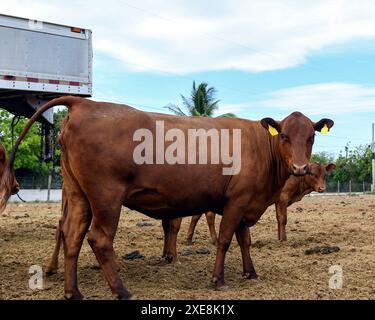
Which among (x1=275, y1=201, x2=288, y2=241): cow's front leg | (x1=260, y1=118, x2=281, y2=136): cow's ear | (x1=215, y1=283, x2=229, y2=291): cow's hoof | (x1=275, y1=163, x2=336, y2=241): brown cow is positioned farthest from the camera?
(x1=275, y1=163, x2=336, y2=241): brown cow

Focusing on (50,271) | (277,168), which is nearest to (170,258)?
(50,271)

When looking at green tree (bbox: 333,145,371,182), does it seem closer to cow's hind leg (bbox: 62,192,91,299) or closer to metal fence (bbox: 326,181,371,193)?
metal fence (bbox: 326,181,371,193)

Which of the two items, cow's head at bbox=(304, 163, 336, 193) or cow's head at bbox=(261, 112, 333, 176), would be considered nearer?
cow's head at bbox=(261, 112, 333, 176)

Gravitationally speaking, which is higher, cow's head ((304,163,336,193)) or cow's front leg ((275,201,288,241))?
cow's head ((304,163,336,193))

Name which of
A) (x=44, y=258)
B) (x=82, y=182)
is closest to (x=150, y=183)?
(x=82, y=182)

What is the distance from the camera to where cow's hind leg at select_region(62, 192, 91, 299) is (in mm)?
5797

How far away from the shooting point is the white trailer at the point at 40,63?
898cm

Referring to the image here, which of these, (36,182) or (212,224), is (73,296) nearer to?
(212,224)

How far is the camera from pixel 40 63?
927cm

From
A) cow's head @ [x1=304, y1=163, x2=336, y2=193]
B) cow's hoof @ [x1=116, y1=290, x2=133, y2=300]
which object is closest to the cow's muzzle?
cow's hoof @ [x1=116, y1=290, x2=133, y2=300]

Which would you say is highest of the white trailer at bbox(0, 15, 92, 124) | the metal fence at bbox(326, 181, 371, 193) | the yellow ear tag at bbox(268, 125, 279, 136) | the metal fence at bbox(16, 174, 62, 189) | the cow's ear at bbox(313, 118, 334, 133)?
the white trailer at bbox(0, 15, 92, 124)

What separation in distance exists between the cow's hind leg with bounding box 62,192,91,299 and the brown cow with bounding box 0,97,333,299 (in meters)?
0.01
